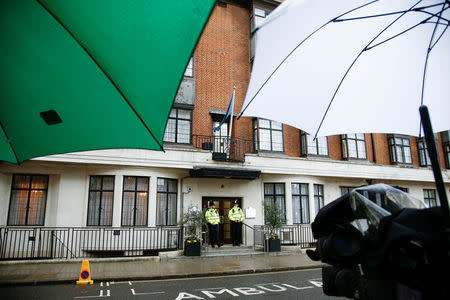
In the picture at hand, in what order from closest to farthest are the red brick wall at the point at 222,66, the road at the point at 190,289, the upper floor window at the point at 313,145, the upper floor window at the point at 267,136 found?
the road at the point at 190,289, the red brick wall at the point at 222,66, the upper floor window at the point at 267,136, the upper floor window at the point at 313,145

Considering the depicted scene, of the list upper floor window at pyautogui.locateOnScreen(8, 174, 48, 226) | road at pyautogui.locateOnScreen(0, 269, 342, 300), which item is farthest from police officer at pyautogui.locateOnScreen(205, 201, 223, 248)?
upper floor window at pyautogui.locateOnScreen(8, 174, 48, 226)

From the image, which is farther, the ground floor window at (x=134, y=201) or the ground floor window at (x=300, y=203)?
the ground floor window at (x=300, y=203)

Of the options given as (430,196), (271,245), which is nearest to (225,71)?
(271,245)

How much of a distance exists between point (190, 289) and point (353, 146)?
15540 mm

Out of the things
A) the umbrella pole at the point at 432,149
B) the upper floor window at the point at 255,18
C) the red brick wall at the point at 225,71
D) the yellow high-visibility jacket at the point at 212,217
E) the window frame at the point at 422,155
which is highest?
the upper floor window at the point at 255,18

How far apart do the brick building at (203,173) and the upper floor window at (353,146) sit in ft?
0.21

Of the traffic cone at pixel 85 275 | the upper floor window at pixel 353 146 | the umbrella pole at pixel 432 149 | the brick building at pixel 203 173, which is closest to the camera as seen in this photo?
the umbrella pole at pixel 432 149

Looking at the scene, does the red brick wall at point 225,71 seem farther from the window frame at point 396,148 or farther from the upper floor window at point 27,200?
the upper floor window at point 27,200

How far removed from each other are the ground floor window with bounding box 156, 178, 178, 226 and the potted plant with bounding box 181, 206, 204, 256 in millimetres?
982

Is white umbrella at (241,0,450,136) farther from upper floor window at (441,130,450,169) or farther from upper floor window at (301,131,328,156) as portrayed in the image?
upper floor window at (441,130,450,169)

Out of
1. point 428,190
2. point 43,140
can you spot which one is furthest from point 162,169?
point 428,190

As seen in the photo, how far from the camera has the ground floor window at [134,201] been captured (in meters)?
14.1

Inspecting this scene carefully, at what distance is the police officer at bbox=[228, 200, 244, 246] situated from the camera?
15055 mm

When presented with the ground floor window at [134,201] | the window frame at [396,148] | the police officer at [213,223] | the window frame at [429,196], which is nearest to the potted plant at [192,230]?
the police officer at [213,223]
